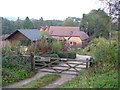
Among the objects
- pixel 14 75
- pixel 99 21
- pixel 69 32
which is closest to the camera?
pixel 14 75

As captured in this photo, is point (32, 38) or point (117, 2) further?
point (32, 38)

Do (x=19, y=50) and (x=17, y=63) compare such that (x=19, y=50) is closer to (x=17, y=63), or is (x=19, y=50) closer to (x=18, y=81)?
(x=17, y=63)

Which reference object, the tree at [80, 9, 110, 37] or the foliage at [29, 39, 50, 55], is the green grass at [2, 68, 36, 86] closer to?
the foliage at [29, 39, 50, 55]

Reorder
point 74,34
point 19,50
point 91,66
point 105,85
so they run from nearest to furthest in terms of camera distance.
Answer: point 105,85
point 91,66
point 19,50
point 74,34

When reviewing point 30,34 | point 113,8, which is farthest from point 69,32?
point 113,8

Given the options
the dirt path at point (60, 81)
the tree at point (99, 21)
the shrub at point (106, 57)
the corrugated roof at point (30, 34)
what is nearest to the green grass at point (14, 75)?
the dirt path at point (60, 81)

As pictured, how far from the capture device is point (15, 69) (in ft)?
25.6

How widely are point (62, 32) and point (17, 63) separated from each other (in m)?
19.1

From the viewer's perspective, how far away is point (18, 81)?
6824mm

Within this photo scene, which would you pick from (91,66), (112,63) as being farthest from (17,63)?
(112,63)

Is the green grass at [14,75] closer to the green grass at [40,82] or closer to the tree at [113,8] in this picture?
the green grass at [40,82]

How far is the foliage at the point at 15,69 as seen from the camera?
6773 millimetres

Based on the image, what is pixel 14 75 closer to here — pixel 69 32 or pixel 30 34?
pixel 30 34

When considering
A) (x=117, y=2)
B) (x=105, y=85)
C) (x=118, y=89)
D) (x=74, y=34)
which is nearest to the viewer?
(x=118, y=89)
